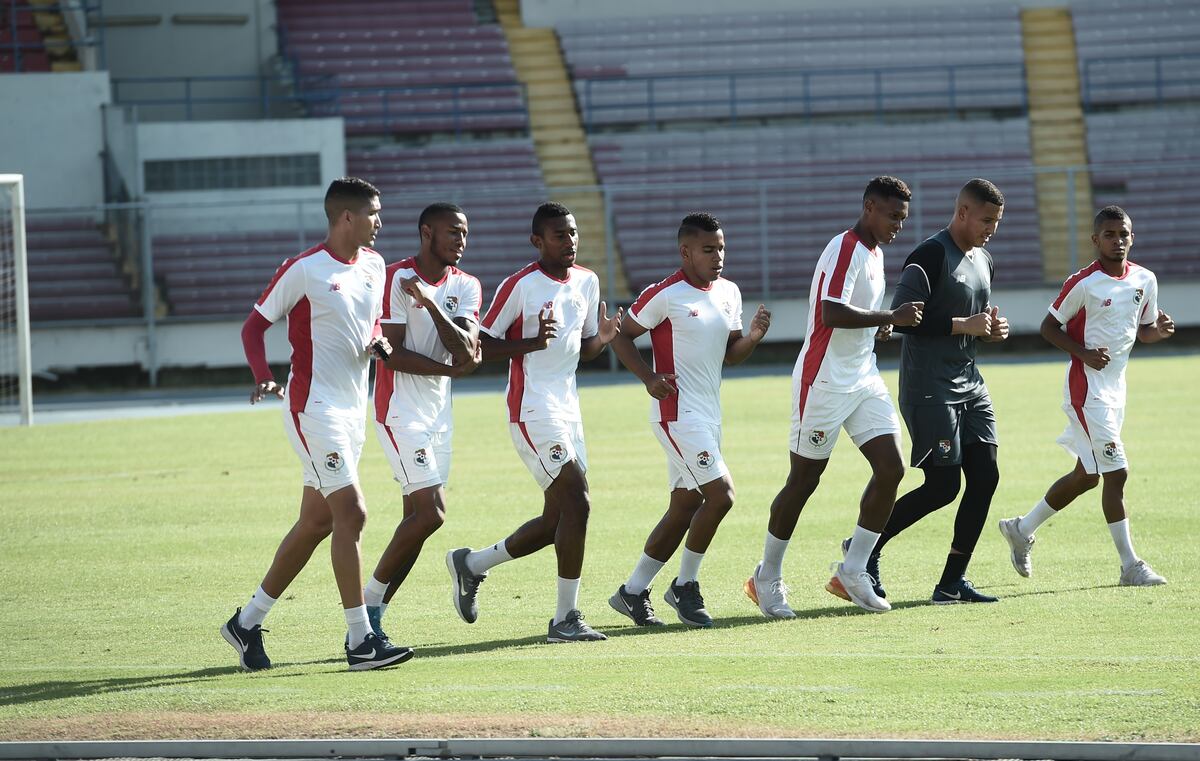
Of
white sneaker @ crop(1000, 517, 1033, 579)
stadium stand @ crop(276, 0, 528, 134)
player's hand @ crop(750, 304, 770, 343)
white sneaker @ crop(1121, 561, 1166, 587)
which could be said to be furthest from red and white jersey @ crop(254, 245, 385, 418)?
stadium stand @ crop(276, 0, 528, 134)

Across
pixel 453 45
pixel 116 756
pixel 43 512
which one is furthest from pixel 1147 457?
pixel 453 45

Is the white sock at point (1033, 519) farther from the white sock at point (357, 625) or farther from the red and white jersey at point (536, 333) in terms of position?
the white sock at point (357, 625)

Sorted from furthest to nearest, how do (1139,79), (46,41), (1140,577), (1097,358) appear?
1. (1139,79)
2. (46,41)
3. (1097,358)
4. (1140,577)

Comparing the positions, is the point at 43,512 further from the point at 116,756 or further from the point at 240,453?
the point at 116,756

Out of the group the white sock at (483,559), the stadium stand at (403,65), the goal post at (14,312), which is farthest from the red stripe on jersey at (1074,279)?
the stadium stand at (403,65)

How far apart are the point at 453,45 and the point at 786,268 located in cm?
993

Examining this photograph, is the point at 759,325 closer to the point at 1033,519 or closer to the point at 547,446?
the point at 547,446

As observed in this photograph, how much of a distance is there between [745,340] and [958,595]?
5.85 feet

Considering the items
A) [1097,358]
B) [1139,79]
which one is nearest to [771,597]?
[1097,358]

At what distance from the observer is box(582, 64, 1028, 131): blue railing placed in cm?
3212

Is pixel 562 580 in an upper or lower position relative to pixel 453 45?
lower

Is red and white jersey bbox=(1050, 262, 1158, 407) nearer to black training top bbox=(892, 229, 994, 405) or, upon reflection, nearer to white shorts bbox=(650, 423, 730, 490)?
black training top bbox=(892, 229, 994, 405)

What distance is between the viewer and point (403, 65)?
33.0 metres

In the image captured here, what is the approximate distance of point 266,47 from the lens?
1312 inches
